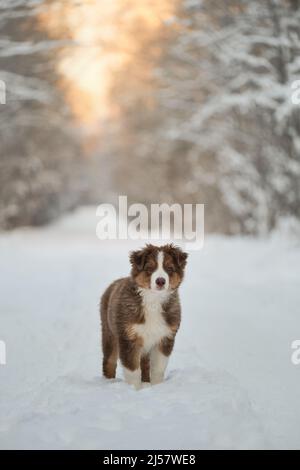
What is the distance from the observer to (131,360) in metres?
5.53

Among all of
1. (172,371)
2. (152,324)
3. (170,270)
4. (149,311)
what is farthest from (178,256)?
(172,371)

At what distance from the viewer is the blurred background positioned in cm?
1452

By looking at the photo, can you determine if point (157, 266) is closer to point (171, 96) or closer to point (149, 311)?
point (149, 311)

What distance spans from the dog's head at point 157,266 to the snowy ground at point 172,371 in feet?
3.28

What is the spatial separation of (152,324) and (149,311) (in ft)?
0.45

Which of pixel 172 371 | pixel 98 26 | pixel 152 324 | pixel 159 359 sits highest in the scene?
pixel 98 26

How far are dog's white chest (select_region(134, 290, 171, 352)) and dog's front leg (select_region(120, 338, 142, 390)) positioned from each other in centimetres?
12

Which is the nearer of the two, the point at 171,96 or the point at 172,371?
the point at 172,371

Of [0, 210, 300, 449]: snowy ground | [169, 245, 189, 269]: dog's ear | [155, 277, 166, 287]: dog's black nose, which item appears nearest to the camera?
[0, 210, 300, 449]: snowy ground

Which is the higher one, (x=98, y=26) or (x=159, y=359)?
(x=98, y=26)

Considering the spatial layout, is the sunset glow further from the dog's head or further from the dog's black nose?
the dog's black nose

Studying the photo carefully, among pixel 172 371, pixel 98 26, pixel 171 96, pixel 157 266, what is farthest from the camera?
pixel 171 96

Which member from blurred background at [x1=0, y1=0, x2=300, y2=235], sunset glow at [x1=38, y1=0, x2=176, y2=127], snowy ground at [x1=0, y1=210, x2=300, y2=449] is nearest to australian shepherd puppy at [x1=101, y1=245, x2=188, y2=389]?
snowy ground at [x1=0, y1=210, x2=300, y2=449]
